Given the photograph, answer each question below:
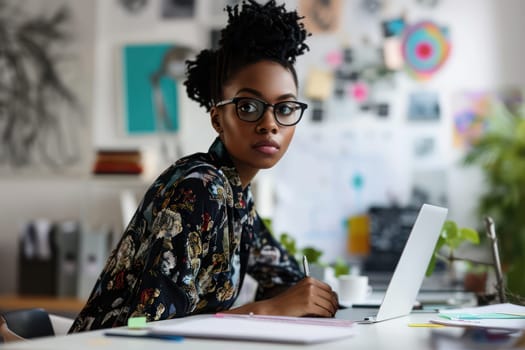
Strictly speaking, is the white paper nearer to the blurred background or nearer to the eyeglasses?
the eyeglasses

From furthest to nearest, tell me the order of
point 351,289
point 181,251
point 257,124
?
point 351,289 → point 257,124 → point 181,251

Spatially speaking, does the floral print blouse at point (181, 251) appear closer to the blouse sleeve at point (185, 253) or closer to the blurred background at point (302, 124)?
the blouse sleeve at point (185, 253)

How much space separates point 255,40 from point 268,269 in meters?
0.56

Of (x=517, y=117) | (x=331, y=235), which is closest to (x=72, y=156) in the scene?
(x=331, y=235)

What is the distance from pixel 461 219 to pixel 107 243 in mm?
1813

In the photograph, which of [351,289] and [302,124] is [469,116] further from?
[351,289]

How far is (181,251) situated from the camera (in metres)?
1.41

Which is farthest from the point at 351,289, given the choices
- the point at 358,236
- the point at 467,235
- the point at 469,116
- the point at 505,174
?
the point at 469,116

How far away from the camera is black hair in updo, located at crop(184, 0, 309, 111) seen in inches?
67.5

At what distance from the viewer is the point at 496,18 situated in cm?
429

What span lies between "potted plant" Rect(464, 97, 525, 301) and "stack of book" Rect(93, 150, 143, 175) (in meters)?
1.66

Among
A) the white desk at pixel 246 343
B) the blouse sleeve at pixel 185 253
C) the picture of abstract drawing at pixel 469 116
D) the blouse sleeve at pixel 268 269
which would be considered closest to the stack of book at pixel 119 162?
the picture of abstract drawing at pixel 469 116

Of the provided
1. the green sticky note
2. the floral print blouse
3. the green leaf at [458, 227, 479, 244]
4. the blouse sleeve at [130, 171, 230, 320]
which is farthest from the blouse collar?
the green leaf at [458, 227, 479, 244]

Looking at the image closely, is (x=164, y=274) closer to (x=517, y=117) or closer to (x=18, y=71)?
(x=517, y=117)
